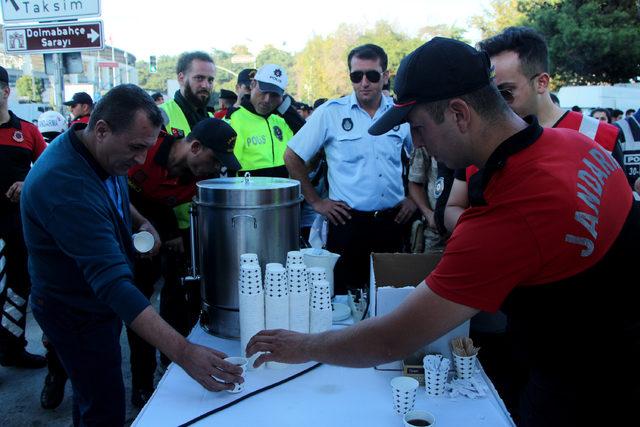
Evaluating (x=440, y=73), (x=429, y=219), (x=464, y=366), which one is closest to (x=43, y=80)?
(x=429, y=219)

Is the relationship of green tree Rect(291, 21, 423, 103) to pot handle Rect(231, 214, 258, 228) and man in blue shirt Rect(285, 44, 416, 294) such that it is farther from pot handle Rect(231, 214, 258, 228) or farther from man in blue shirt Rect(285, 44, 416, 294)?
pot handle Rect(231, 214, 258, 228)

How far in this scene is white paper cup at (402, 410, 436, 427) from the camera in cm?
140

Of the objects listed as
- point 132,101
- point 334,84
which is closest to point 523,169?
point 132,101

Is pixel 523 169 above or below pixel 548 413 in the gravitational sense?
above

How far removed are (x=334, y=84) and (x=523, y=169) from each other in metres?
39.6

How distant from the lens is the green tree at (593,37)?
66.6 feet

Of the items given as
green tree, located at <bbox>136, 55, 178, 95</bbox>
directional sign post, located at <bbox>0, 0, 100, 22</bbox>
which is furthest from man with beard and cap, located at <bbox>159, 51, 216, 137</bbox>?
green tree, located at <bbox>136, 55, 178, 95</bbox>

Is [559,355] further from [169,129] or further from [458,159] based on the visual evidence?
[169,129]

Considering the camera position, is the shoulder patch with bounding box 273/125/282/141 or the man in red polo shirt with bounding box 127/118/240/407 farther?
the shoulder patch with bounding box 273/125/282/141

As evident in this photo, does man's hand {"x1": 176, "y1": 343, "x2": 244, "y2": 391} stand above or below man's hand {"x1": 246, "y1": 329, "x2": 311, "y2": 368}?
below

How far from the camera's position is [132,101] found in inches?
73.1

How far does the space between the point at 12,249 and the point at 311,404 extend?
10.1 feet

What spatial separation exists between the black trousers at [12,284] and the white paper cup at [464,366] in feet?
10.7

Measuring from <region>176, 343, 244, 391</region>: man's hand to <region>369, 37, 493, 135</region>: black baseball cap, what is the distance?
927mm
